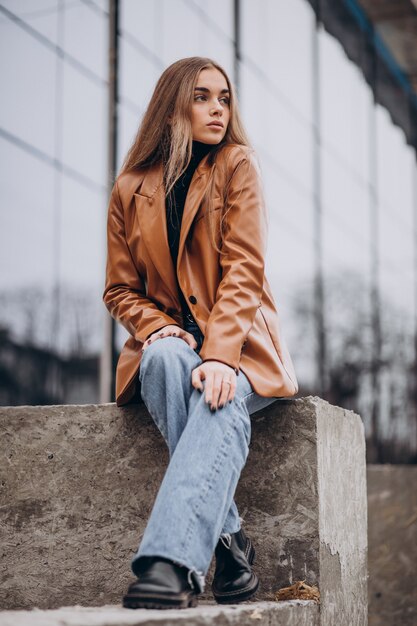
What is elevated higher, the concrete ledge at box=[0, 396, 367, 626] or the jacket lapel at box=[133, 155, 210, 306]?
the jacket lapel at box=[133, 155, 210, 306]

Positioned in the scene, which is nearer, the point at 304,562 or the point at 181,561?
the point at 181,561

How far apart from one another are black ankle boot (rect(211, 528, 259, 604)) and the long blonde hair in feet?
3.34

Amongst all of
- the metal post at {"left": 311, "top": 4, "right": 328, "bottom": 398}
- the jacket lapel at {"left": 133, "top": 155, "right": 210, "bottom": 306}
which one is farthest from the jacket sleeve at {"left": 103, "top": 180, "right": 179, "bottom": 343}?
the metal post at {"left": 311, "top": 4, "right": 328, "bottom": 398}

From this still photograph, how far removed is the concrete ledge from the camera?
3.48 metres

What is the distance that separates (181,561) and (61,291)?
7.04 meters

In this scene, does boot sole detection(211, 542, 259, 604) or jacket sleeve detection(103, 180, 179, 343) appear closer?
boot sole detection(211, 542, 259, 604)

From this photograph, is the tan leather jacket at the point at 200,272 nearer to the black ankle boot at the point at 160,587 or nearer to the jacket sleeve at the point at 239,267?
the jacket sleeve at the point at 239,267

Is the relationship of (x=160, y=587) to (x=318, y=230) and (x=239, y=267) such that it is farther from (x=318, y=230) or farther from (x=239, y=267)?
(x=318, y=230)

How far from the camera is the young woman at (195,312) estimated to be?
9.30 ft

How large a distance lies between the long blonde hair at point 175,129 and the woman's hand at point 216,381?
1.74ft

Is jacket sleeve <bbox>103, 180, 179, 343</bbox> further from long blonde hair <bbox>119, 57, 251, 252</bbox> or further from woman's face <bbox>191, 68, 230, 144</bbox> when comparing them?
woman's face <bbox>191, 68, 230, 144</bbox>

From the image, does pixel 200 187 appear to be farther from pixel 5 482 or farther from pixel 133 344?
pixel 5 482

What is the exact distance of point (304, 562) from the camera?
3.45 meters

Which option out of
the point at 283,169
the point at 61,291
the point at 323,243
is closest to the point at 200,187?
the point at 61,291
